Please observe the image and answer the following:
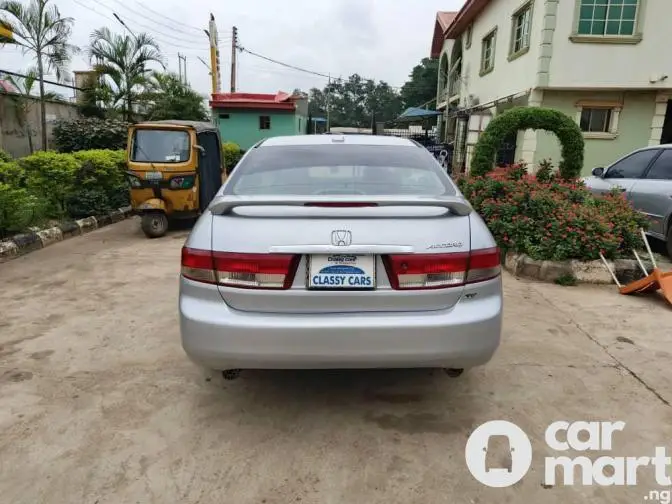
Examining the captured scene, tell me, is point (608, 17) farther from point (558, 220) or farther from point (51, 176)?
point (51, 176)

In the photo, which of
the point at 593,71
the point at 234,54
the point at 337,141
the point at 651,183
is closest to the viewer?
the point at 337,141

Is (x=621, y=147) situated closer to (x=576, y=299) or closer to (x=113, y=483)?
(x=576, y=299)

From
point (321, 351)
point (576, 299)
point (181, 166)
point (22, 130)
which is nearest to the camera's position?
point (321, 351)

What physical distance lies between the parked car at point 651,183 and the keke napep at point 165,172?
20.8 ft

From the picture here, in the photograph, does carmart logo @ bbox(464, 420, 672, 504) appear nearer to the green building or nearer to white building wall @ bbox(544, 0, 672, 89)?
white building wall @ bbox(544, 0, 672, 89)

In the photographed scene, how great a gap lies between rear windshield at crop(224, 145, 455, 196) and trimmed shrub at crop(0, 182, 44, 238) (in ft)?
15.0

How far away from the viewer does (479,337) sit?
2426 mm

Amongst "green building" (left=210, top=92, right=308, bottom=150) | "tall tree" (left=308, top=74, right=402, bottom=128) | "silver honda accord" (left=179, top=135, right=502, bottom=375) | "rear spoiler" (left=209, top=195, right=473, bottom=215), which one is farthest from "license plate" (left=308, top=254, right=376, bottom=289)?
"tall tree" (left=308, top=74, right=402, bottom=128)

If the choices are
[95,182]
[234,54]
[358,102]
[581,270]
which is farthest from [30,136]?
[358,102]

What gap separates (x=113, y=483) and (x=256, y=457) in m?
0.63

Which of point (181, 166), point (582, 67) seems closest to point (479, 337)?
point (181, 166)

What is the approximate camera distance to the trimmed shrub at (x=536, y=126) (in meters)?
7.61

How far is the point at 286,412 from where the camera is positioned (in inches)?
110

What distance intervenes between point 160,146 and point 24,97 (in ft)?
19.0
